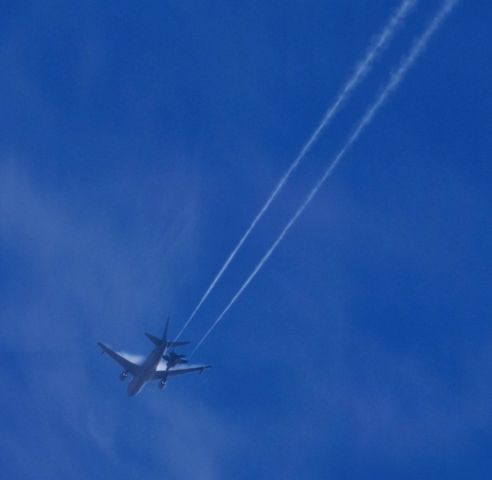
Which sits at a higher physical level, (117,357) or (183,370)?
(183,370)

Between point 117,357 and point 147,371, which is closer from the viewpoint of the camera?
point 147,371

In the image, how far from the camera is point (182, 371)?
82750 millimetres

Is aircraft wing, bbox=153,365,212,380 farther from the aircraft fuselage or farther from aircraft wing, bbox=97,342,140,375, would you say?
aircraft wing, bbox=97,342,140,375

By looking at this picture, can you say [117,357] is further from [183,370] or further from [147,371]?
[147,371]

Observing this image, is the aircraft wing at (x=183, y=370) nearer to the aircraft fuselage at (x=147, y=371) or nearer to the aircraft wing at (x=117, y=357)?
the aircraft fuselage at (x=147, y=371)

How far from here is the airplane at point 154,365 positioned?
230 ft

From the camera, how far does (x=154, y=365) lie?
73250 mm

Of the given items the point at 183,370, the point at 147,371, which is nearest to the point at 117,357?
the point at 183,370

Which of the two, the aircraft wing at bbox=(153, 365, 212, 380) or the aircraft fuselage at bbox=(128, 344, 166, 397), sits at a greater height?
the aircraft wing at bbox=(153, 365, 212, 380)

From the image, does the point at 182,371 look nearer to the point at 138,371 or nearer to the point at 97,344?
the point at 138,371

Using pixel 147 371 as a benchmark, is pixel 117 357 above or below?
above

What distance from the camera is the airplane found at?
7019 centimetres

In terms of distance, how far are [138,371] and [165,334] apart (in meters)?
11.6

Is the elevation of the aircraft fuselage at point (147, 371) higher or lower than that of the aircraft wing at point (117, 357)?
lower
